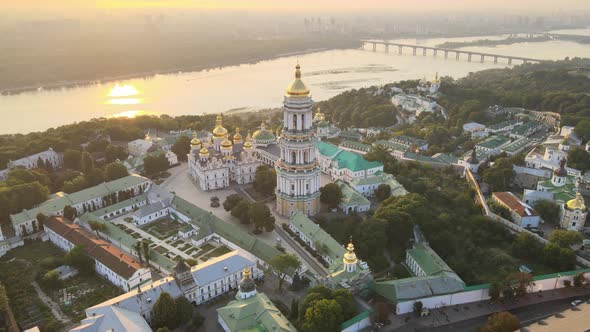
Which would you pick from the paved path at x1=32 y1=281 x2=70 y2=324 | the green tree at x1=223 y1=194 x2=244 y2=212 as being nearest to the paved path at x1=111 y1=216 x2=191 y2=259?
the green tree at x1=223 y1=194 x2=244 y2=212

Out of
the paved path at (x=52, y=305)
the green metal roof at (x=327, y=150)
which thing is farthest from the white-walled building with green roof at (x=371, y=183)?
the paved path at (x=52, y=305)

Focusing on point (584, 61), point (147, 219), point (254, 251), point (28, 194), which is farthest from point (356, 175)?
point (584, 61)

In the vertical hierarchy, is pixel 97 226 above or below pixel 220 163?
below

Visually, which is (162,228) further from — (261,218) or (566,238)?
(566,238)

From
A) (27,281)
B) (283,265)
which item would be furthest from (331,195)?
(27,281)

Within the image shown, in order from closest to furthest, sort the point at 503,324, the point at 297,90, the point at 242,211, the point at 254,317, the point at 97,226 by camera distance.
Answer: the point at 503,324 < the point at 254,317 < the point at 97,226 < the point at 297,90 < the point at 242,211
